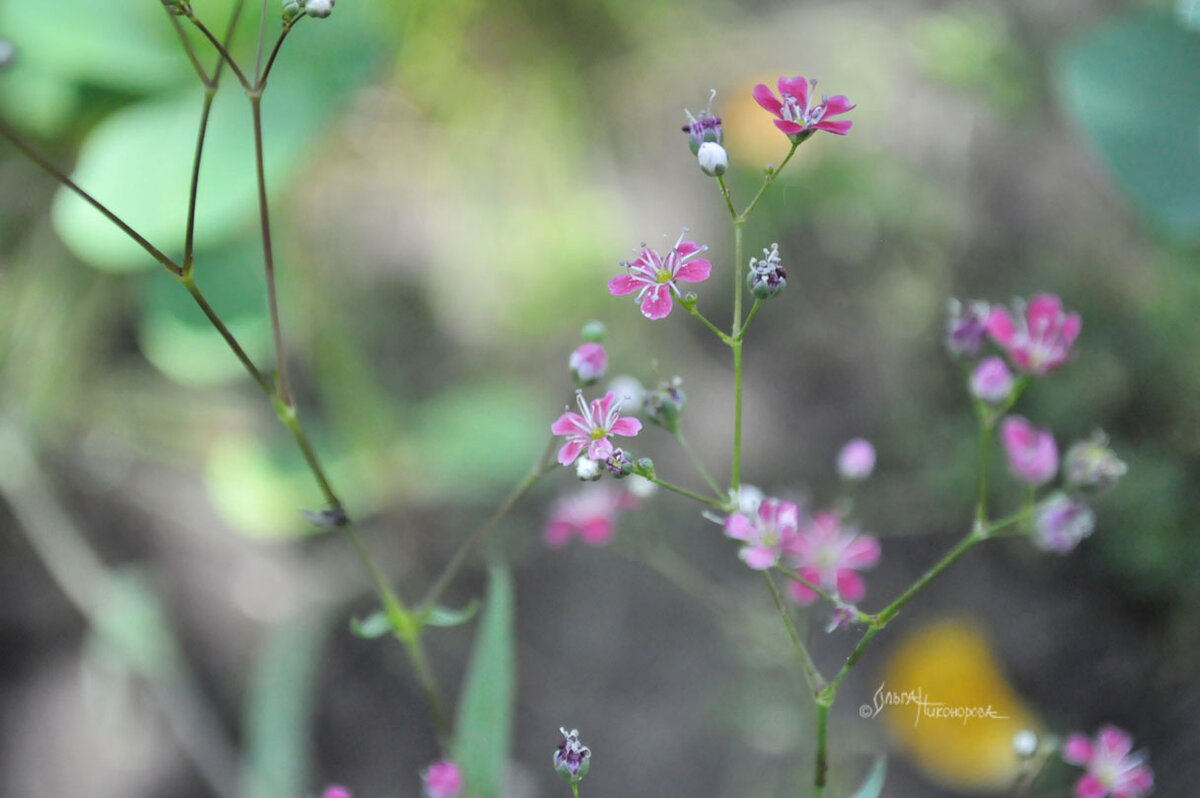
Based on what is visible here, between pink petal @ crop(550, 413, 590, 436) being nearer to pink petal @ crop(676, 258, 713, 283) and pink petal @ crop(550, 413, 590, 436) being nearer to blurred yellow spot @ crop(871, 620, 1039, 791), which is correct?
pink petal @ crop(676, 258, 713, 283)

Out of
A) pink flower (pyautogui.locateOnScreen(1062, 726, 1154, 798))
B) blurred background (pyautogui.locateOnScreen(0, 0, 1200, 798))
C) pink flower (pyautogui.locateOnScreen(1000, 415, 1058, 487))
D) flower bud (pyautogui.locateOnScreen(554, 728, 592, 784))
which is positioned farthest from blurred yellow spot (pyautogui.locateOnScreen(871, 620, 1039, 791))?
flower bud (pyautogui.locateOnScreen(554, 728, 592, 784))

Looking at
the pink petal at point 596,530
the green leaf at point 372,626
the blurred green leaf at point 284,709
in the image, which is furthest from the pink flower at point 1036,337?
the blurred green leaf at point 284,709

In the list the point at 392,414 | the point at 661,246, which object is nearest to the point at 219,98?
the point at 392,414

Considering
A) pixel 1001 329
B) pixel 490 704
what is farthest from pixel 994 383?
pixel 490 704

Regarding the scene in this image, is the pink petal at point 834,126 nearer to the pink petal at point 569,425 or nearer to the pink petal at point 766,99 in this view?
the pink petal at point 766,99

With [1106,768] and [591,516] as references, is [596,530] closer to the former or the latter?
[591,516]
